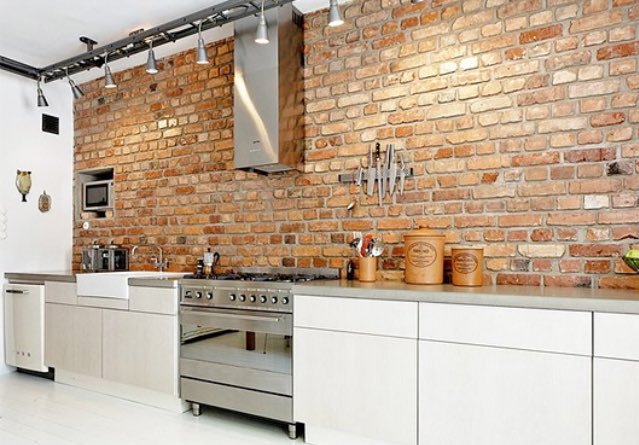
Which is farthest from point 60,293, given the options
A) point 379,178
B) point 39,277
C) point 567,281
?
point 567,281

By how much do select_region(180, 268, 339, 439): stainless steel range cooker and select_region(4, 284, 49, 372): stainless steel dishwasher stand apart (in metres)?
1.58

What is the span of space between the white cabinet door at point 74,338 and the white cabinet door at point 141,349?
11 cm

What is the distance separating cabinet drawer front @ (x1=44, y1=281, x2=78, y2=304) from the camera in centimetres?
358

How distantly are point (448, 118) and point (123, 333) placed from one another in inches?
104

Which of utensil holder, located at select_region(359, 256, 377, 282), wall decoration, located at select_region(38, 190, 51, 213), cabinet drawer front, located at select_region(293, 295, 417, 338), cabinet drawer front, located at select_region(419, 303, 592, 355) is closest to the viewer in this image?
cabinet drawer front, located at select_region(419, 303, 592, 355)

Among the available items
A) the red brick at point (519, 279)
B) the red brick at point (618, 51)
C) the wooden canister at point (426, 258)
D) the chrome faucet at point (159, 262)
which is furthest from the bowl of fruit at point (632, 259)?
the chrome faucet at point (159, 262)

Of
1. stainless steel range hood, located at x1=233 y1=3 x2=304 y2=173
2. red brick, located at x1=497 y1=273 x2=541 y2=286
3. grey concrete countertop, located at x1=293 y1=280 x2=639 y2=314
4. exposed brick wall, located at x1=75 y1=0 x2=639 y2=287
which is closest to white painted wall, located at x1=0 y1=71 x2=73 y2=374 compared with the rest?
exposed brick wall, located at x1=75 y1=0 x2=639 y2=287

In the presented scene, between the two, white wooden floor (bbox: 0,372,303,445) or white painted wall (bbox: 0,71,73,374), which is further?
white painted wall (bbox: 0,71,73,374)

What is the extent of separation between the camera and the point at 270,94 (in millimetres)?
3000

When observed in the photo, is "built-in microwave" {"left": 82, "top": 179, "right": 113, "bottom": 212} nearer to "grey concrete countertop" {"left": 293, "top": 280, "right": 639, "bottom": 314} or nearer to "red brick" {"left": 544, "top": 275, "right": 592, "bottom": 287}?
"grey concrete countertop" {"left": 293, "top": 280, "right": 639, "bottom": 314}

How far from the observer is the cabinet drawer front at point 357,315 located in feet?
7.30

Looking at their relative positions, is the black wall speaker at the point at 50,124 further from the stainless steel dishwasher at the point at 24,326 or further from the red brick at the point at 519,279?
the red brick at the point at 519,279

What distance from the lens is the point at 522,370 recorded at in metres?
1.94

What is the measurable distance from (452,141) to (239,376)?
6.25ft
